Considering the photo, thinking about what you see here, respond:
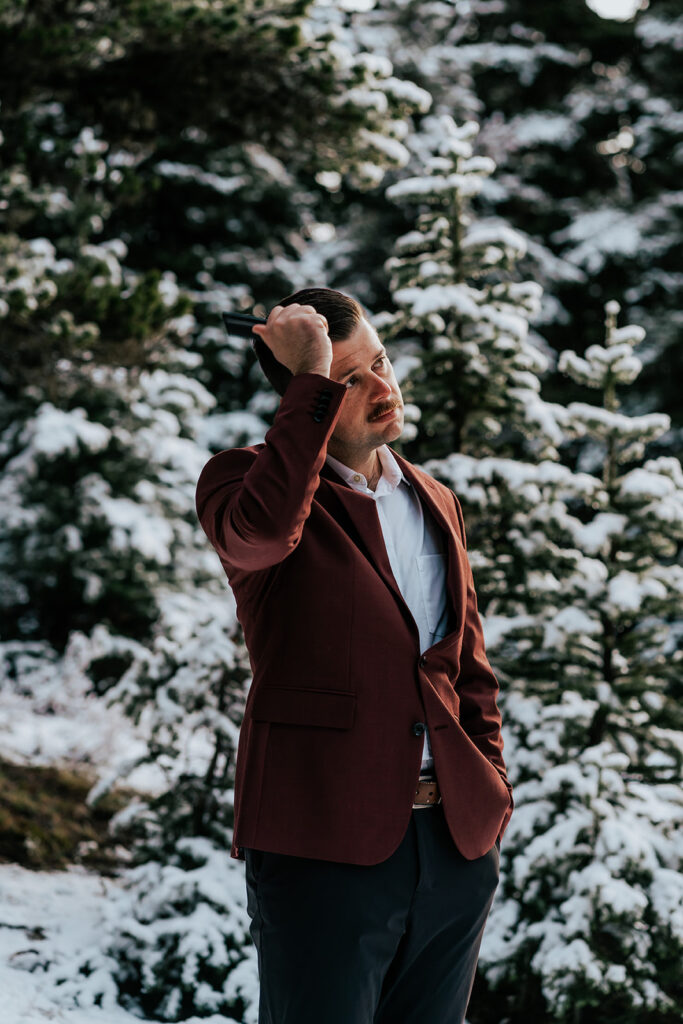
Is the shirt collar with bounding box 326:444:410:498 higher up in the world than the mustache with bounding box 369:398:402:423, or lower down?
lower down

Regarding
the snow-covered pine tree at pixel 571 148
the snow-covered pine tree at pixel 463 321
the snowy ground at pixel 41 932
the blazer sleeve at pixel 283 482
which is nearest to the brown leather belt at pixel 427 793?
the blazer sleeve at pixel 283 482

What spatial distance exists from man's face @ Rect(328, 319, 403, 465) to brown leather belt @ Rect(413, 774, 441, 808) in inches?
22.1

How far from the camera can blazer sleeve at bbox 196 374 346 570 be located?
1345mm

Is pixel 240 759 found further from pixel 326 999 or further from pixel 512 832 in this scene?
pixel 512 832

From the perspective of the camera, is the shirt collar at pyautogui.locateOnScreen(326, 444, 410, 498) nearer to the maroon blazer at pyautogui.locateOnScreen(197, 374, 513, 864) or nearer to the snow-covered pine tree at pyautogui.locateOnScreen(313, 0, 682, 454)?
the maroon blazer at pyautogui.locateOnScreen(197, 374, 513, 864)

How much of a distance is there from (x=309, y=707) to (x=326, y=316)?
2.13ft

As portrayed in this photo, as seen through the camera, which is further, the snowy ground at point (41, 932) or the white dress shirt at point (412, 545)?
the snowy ground at point (41, 932)

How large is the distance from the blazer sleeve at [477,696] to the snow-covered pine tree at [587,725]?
1.70 m

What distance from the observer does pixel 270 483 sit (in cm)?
135

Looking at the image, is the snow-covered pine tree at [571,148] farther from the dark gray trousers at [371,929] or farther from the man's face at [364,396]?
the dark gray trousers at [371,929]

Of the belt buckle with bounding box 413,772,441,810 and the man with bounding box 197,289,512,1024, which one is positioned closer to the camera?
the man with bounding box 197,289,512,1024

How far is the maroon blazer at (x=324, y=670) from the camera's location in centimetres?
138

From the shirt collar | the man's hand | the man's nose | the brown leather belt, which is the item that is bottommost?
the brown leather belt

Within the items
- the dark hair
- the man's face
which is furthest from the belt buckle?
the dark hair
